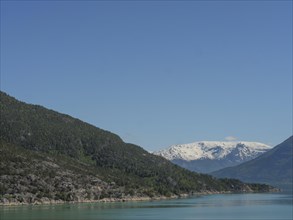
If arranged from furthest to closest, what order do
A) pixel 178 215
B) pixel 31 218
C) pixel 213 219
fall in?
pixel 178 215, pixel 213 219, pixel 31 218

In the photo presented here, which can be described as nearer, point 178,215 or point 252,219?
point 252,219

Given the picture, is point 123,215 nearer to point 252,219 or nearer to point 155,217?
point 155,217

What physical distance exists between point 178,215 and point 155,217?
586 inches

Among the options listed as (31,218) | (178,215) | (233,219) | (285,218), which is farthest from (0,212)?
(285,218)

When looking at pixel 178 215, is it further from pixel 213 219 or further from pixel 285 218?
pixel 285 218

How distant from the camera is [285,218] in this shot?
18675cm

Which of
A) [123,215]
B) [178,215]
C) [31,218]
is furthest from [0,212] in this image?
[178,215]

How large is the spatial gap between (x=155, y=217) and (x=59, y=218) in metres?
30.2

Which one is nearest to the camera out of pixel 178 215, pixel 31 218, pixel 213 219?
pixel 31 218

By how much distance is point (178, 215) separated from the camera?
19875cm

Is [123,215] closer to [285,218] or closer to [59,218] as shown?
[59,218]

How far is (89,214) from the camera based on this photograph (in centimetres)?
19412

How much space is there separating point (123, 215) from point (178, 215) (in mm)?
18366

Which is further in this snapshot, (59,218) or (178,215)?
(178,215)
